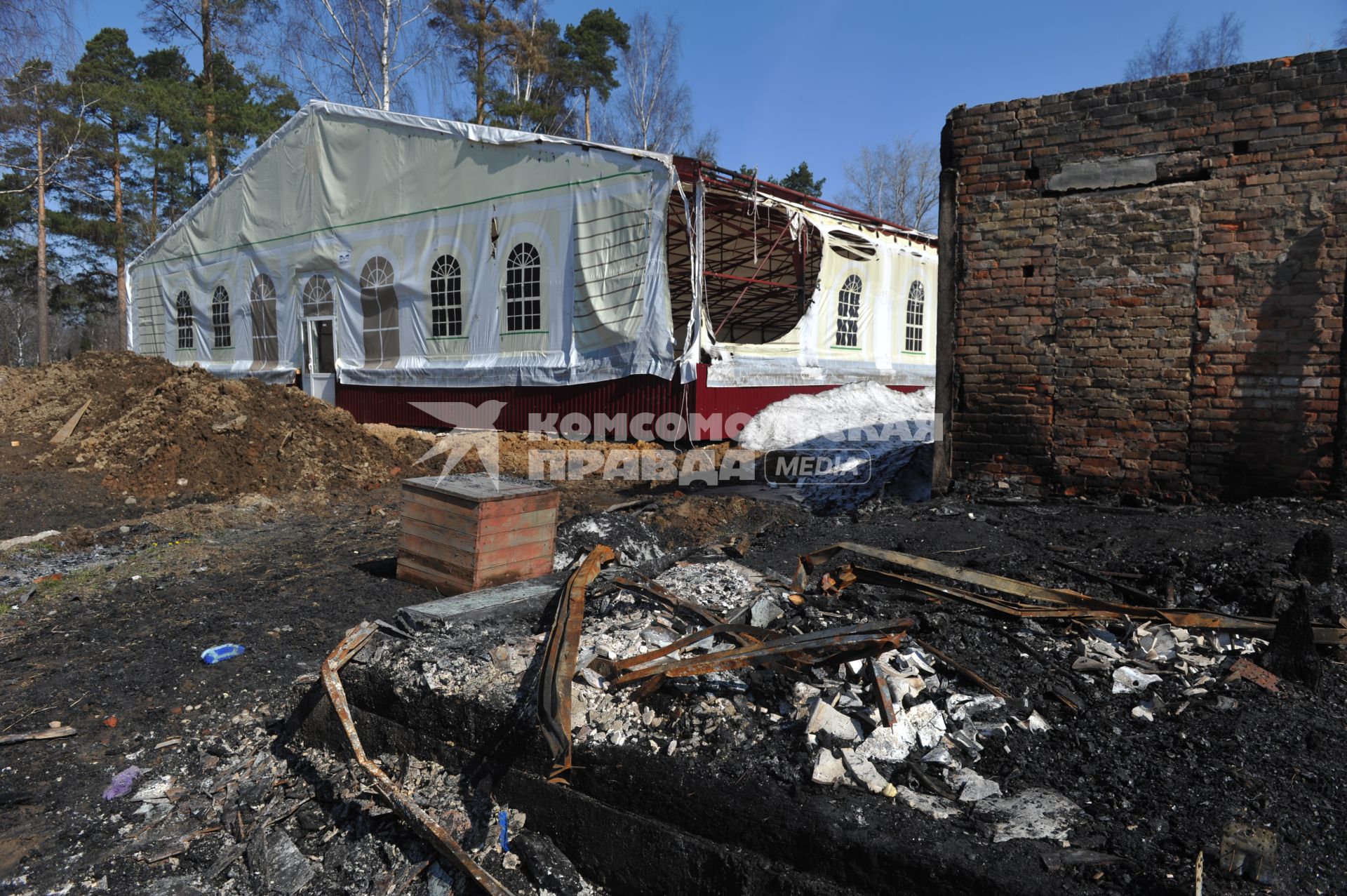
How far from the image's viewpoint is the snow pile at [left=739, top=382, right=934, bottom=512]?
30.6ft

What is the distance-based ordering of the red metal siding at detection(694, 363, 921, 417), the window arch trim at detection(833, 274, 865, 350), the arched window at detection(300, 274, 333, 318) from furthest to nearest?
the arched window at detection(300, 274, 333, 318), the window arch trim at detection(833, 274, 865, 350), the red metal siding at detection(694, 363, 921, 417)

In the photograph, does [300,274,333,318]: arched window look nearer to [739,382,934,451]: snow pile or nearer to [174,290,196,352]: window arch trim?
[174,290,196,352]: window arch trim

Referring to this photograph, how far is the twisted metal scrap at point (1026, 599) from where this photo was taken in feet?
11.6

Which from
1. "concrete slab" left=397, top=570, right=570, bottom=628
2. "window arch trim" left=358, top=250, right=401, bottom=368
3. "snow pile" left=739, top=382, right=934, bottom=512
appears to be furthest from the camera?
"window arch trim" left=358, top=250, right=401, bottom=368

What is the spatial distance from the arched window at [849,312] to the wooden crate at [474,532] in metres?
11.7

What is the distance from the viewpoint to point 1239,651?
3.40 meters

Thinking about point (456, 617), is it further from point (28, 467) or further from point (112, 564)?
point (28, 467)

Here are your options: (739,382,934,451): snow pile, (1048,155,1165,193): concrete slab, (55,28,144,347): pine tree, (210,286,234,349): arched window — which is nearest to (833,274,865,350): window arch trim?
(739,382,934,451): snow pile

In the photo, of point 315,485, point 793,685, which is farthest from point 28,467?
Answer: point 793,685

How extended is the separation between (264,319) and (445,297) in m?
6.34

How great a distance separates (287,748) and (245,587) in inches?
105


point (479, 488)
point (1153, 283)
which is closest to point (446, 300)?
point (479, 488)

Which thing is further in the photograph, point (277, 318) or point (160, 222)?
point (160, 222)

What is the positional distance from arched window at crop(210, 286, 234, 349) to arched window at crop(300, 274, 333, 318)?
137 inches
